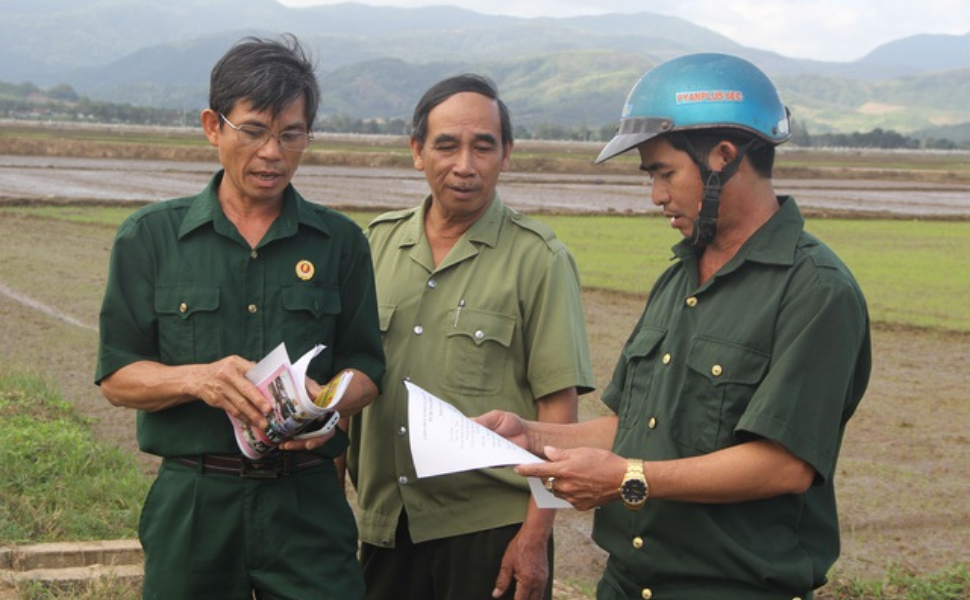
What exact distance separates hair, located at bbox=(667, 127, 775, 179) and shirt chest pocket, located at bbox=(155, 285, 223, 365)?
1263 mm

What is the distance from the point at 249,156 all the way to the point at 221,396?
667mm

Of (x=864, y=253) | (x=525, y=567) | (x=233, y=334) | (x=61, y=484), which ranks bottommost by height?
(x=864, y=253)

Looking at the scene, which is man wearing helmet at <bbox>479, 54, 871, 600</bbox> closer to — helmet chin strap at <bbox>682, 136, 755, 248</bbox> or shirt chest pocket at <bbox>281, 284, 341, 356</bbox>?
helmet chin strap at <bbox>682, 136, 755, 248</bbox>

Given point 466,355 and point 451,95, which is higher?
point 451,95

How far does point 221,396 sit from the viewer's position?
293 centimetres

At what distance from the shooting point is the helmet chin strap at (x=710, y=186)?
2.67 meters

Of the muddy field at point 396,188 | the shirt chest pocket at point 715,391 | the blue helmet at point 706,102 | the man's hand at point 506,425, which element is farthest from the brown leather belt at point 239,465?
the muddy field at point 396,188

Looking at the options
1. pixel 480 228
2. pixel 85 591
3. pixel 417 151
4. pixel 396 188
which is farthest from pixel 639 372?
pixel 396 188

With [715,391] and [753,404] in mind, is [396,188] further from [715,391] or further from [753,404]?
[753,404]

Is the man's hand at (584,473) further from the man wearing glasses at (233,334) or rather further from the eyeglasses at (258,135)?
the eyeglasses at (258,135)

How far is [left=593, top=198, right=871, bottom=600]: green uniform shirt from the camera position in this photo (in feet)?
8.20

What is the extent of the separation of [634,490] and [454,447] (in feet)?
1.34

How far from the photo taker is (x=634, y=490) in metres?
2.60

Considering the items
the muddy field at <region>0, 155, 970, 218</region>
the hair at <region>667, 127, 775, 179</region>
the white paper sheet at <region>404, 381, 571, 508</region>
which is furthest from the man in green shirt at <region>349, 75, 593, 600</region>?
the muddy field at <region>0, 155, 970, 218</region>
